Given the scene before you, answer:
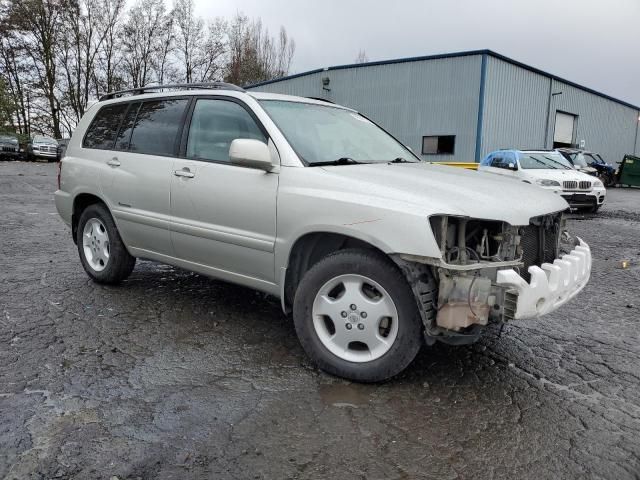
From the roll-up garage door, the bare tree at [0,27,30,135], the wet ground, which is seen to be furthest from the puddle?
the bare tree at [0,27,30,135]

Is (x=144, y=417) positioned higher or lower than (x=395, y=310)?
lower

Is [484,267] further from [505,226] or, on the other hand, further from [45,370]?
[45,370]

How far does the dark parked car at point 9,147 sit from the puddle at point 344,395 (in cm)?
3091

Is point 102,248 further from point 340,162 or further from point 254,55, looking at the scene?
point 254,55

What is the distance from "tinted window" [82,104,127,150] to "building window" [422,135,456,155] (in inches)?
757

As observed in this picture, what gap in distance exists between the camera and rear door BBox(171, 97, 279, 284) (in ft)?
11.1

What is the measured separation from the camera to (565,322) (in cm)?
425

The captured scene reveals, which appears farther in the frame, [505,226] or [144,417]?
[505,226]

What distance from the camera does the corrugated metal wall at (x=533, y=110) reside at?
71.8ft

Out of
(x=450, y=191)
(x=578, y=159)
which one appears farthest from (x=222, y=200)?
(x=578, y=159)

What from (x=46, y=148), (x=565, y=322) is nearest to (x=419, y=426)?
(x=565, y=322)

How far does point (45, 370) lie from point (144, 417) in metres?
0.92

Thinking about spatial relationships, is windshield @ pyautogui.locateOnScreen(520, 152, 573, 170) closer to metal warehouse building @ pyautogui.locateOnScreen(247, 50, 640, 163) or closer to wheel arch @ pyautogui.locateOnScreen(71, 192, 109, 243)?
metal warehouse building @ pyautogui.locateOnScreen(247, 50, 640, 163)

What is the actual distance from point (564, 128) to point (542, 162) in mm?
17093
